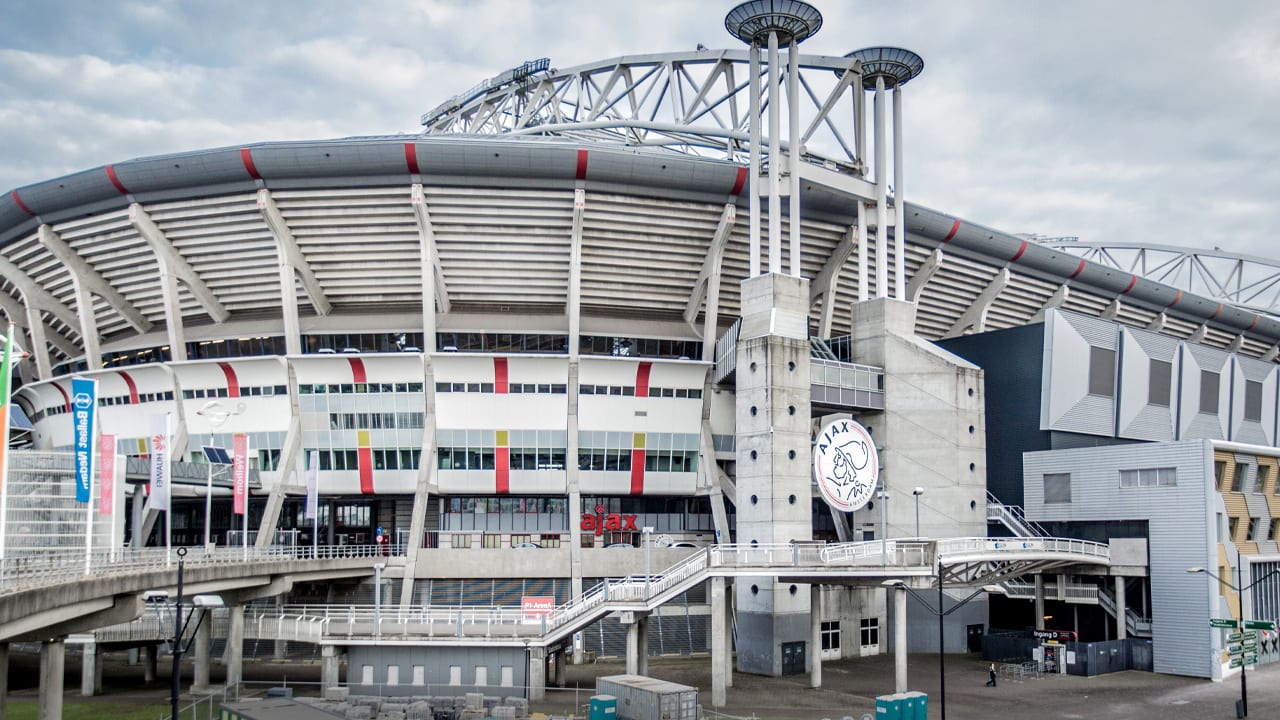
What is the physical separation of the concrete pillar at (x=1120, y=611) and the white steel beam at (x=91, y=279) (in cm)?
5944

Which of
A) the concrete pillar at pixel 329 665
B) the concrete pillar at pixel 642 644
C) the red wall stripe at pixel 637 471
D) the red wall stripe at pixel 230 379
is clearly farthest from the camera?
the red wall stripe at pixel 637 471

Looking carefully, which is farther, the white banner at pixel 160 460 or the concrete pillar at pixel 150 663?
the concrete pillar at pixel 150 663

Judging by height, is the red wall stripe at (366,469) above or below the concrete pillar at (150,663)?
above

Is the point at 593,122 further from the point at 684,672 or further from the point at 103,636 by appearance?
the point at 103,636

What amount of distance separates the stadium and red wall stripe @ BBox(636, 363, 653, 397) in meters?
0.41

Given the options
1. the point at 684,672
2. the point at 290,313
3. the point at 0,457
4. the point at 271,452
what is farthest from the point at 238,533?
the point at 0,457

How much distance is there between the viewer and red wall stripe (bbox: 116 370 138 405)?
66.2 metres

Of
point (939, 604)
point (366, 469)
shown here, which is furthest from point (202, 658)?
point (939, 604)

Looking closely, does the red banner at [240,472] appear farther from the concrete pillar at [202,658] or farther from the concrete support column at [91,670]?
the concrete support column at [91,670]

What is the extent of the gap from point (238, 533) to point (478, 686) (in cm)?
3013

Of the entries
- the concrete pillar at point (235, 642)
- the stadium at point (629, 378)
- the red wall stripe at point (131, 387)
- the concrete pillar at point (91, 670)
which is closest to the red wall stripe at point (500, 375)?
the stadium at point (629, 378)

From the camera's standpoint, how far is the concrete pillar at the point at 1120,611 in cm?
5456

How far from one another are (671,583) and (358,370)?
26.7 meters

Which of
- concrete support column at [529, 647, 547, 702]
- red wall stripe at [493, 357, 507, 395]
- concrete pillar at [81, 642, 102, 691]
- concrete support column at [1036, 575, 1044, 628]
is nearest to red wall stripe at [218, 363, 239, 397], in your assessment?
red wall stripe at [493, 357, 507, 395]
